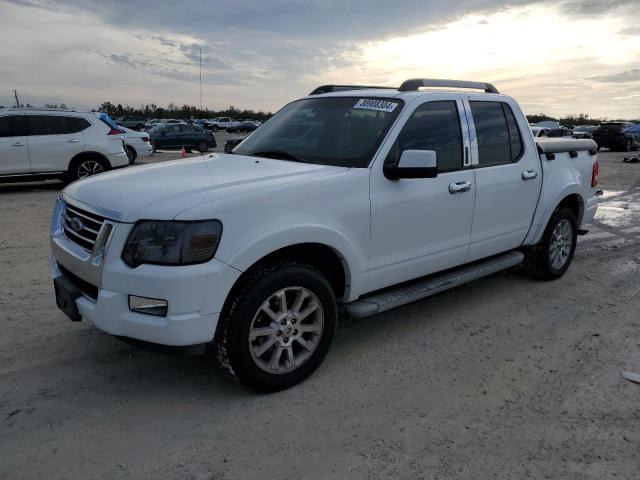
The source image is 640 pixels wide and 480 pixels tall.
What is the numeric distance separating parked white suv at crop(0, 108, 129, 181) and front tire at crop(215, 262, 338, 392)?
32.6ft

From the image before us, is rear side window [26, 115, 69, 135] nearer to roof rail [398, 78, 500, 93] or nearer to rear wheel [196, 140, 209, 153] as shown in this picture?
roof rail [398, 78, 500, 93]

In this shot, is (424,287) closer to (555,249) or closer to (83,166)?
(555,249)

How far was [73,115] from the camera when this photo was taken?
1159 centimetres

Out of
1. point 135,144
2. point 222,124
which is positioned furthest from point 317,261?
point 222,124

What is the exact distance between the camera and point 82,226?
319cm

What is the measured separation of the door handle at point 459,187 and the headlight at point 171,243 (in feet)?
6.61

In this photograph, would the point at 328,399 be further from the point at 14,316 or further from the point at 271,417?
the point at 14,316

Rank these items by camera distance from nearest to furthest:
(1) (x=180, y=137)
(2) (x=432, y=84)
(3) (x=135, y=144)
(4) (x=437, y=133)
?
(4) (x=437, y=133) < (2) (x=432, y=84) < (3) (x=135, y=144) < (1) (x=180, y=137)

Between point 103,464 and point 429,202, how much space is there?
2.66 metres

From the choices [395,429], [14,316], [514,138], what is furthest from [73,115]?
[395,429]

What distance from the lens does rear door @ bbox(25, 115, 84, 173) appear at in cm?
1114

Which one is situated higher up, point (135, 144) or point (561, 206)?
point (561, 206)

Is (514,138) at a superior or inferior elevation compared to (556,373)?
superior

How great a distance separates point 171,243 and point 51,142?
395 inches
